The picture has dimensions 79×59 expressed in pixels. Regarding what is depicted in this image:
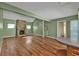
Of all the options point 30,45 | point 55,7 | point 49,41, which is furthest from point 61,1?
point 30,45

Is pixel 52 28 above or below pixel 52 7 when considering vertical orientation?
below

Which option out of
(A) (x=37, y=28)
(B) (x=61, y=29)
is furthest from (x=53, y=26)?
(A) (x=37, y=28)

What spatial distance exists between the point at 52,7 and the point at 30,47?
748mm

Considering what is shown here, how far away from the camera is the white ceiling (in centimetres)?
186

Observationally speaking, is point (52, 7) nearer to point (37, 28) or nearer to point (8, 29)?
point (37, 28)

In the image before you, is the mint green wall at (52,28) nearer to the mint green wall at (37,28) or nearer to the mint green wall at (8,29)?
the mint green wall at (37,28)

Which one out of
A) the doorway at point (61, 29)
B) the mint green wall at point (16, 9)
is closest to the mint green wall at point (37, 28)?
the mint green wall at point (16, 9)

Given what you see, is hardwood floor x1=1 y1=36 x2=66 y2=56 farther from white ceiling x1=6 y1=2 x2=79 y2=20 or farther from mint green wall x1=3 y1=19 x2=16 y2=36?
white ceiling x1=6 y1=2 x2=79 y2=20

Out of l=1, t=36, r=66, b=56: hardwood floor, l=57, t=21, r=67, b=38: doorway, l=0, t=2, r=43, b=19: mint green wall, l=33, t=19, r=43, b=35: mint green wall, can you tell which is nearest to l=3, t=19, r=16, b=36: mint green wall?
l=1, t=36, r=66, b=56: hardwood floor

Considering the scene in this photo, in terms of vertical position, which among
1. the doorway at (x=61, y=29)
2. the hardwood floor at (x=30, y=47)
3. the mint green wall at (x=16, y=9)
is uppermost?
the mint green wall at (x=16, y=9)

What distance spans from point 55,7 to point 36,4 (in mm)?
316

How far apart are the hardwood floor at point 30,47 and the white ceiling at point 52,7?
0.46 m

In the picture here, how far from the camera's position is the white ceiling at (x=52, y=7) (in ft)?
6.09

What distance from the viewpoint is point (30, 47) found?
1.87m
